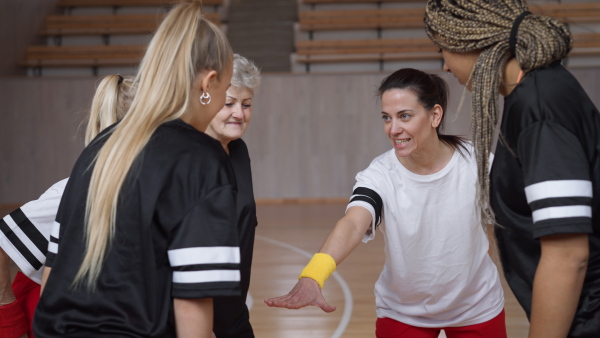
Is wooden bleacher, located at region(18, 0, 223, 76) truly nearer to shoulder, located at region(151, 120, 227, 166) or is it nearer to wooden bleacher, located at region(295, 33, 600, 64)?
wooden bleacher, located at region(295, 33, 600, 64)

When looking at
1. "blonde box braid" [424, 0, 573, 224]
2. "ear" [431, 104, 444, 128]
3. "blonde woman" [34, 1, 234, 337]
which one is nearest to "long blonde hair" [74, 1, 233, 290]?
"blonde woman" [34, 1, 234, 337]

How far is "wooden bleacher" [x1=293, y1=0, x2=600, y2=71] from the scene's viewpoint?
35.0 ft

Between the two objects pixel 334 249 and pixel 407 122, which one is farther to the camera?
pixel 407 122

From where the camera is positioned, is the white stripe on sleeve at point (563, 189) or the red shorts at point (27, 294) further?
the red shorts at point (27, 294)

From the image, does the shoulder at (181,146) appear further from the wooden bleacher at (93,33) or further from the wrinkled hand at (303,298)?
the wooden bleacher at (93,33)

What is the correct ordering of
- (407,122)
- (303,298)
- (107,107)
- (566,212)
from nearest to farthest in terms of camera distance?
(566,212) < (303,298) < (107,107) < (407,122)

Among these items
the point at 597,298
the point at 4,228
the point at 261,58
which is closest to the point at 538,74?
the point at 597,298

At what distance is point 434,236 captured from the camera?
255cm

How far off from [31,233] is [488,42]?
143 centimetres

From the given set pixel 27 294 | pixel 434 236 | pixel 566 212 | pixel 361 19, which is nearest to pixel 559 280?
pixel 566 212

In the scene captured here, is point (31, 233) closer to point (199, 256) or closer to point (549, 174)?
point (199, 256)

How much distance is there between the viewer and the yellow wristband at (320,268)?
1983 mm

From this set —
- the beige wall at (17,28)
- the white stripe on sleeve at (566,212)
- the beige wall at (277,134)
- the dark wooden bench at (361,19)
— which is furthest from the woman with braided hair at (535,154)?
the beige wall at (17,28)

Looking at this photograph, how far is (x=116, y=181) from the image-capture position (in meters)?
1.38
